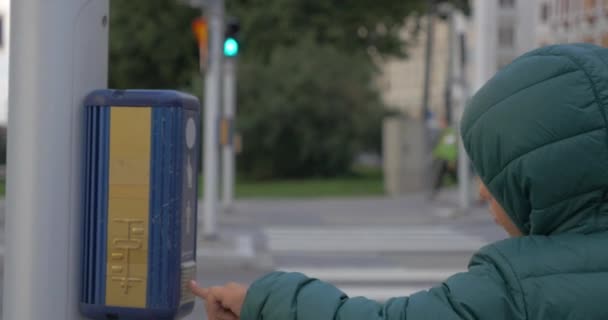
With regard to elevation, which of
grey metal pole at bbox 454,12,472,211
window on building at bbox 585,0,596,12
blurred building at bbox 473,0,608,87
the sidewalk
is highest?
window on building at bbox 585,0,596,12

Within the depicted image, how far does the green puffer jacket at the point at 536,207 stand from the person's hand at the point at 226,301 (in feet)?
0.35

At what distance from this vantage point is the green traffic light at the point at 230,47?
13289 mm

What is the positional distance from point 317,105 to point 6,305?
95.4ft

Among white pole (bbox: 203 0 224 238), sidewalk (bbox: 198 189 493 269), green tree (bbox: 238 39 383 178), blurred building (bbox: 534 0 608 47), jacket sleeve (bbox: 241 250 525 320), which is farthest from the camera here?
blurred building (bbox: 534 0 608 47)

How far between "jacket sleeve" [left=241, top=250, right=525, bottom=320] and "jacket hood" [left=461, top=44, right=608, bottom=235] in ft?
0.45

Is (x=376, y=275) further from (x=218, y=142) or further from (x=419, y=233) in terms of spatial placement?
(x=419, y=233)

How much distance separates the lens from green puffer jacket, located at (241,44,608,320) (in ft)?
5.70

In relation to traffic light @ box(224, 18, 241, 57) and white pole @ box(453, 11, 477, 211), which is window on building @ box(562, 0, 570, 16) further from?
traffic light @ box(224, 18, 241, 57)

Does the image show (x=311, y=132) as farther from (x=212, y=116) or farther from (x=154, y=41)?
(x=212, y=116)

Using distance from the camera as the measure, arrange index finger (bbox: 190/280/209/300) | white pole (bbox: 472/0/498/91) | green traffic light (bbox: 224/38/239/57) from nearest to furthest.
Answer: index finger (bbox: 190/280/209/300), green traffic light (bbox: 224/38/239/57), white pole (bbox: 472/0/498/91)

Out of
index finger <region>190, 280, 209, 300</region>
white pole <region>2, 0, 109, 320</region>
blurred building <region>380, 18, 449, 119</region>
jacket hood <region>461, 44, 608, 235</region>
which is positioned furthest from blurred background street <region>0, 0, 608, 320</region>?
blurred building <region>380, 18, 449, 119</region>

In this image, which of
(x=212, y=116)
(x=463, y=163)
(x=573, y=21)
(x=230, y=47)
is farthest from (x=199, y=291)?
(x=573, y=21)

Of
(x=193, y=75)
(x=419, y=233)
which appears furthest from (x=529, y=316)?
(x=193, y=75)

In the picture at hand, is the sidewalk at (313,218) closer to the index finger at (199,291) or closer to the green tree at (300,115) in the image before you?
the index finger at (199,291)
